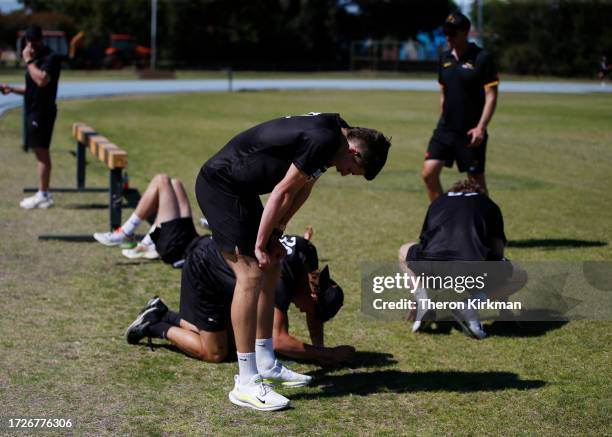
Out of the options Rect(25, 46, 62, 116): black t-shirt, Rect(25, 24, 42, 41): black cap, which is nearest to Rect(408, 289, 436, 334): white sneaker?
Rect(25, 46, 62, 116): black t-shirt

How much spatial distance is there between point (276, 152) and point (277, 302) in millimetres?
1170

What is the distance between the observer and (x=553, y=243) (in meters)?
10.0

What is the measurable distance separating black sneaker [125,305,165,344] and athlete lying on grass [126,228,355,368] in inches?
8.8

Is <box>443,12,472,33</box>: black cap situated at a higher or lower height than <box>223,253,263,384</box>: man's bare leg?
higher

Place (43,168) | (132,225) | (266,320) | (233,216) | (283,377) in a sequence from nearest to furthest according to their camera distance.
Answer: (233,216) → (266,320) → (283,377) → (132,225) → (43,168)

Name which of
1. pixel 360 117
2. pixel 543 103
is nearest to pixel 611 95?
pixel 543 103

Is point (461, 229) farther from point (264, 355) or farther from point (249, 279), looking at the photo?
point (249, 279)

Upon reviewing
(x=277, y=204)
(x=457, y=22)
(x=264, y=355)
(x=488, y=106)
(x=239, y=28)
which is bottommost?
(x=264, y=355)

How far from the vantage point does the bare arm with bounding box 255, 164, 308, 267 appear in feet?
16.3

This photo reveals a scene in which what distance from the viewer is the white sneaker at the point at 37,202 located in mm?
11727

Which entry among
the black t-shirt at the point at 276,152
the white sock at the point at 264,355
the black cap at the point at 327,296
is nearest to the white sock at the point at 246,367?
the white sock at the point at 264,355

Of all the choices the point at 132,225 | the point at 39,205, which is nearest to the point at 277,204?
the point at 132,225

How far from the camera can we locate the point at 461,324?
6.82 meters

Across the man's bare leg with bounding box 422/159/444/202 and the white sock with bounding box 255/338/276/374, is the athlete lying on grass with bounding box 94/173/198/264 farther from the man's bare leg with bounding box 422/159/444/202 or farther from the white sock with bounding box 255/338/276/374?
the white sock with bounding box 255/338/276/374
